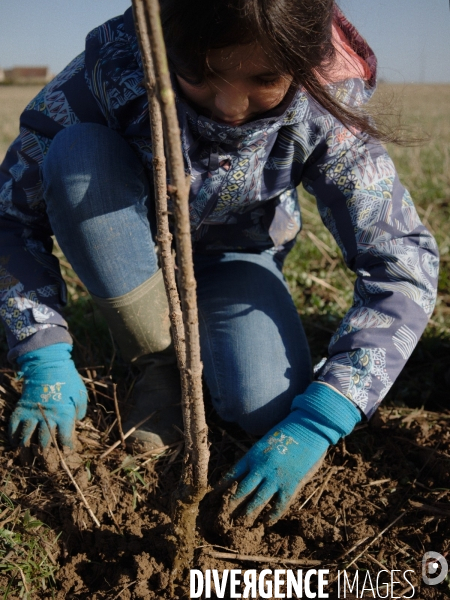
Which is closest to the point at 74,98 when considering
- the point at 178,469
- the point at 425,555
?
the point at 178,469

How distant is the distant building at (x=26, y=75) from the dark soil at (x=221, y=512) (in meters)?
17.0

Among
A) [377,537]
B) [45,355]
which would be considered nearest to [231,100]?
[45,355]

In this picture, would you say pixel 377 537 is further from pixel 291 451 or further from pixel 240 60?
pixel 240 60

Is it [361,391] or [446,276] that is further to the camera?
[446,276]

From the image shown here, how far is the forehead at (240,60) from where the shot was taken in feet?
3.99

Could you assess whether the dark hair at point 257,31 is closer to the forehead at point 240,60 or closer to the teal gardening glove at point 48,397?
the forehead at point 240,60

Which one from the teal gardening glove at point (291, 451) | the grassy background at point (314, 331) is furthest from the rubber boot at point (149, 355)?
the teal gardening glove at point (291, 451)

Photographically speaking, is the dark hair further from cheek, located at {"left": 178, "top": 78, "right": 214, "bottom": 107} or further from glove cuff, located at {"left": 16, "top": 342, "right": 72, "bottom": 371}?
glove cuff, located at {"left": 16, "top": 342, "right": 72, "bottom": 371}

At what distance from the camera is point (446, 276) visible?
2.59 m

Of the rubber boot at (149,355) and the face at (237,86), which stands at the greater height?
the face at (237,86)

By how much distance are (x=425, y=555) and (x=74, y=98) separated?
5.12 feet

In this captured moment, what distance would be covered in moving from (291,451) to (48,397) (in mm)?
705

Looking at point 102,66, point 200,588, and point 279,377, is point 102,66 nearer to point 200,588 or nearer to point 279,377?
point 279,377

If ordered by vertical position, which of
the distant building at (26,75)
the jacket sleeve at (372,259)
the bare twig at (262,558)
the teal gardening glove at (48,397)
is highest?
the distant building at (26,75)
